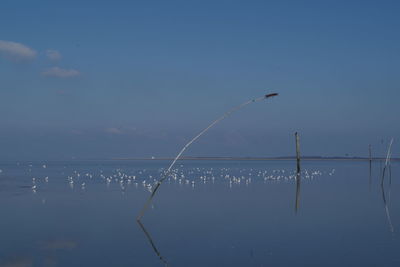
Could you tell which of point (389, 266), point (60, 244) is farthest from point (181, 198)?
point (389, 266)

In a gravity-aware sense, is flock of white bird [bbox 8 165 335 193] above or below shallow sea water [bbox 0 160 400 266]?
above

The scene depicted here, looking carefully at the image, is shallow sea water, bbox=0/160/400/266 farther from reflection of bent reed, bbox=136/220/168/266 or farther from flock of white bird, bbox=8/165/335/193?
flock of white bird, bbox=8/165/335/193

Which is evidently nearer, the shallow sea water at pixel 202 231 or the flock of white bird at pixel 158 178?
the shallow sea water at pixel 202 231

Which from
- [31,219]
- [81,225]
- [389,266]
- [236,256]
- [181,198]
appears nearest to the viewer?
[389,266]

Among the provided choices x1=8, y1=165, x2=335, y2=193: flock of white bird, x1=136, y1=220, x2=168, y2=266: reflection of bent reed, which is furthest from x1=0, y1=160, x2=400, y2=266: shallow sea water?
x1=8, y1=165, x2=335, y2=193: flock of white bird

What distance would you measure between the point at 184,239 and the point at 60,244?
3.85 m

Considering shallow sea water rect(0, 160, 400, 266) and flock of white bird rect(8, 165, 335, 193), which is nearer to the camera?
shallow sea water rect(0, 160, 400, 266)

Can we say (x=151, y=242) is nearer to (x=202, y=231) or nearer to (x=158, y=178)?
(x=202, y=231)

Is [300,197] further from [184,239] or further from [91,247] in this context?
[91,247]

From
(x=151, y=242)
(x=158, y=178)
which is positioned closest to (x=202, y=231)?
(x=151, y=242)

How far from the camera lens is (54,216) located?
2097cm

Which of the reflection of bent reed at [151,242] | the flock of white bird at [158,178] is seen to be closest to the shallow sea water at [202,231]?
the reflection of bent reed at [151,242]

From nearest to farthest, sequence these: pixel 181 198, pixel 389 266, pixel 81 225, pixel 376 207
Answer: pixel 389 266 → pixel 81 225 → pixel 376 207 → pixel 181 198

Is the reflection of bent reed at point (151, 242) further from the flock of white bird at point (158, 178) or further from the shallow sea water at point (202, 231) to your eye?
the flock of white bird at point (158, 178)
